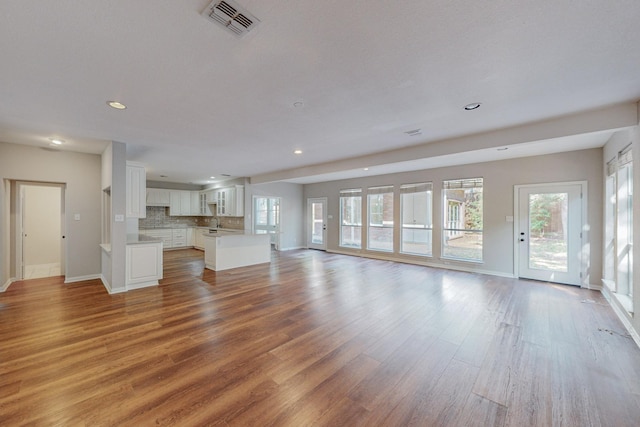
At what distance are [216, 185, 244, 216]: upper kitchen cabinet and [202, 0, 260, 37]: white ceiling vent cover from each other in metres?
7.03

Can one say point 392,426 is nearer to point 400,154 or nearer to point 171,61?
point 171,61

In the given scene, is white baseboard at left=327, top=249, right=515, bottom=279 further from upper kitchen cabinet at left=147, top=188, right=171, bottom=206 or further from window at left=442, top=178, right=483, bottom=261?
→ upper kitchen cabinet at left=147, top=188, right=171, bottom=206

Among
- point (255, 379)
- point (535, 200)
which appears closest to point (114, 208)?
point (255, 379)

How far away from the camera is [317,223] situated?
9.42m

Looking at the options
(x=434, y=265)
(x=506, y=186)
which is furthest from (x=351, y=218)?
(x=506, y=186)

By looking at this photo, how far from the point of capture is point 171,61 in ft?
6.48

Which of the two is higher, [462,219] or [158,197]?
[158,197]

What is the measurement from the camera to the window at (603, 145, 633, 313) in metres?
3.27

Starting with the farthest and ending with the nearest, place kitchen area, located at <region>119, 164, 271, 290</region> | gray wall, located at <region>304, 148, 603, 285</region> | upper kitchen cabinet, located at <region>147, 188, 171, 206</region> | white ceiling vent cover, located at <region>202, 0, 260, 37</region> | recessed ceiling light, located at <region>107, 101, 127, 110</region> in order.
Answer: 1. upper kitchen cabinet, located at <region>147, 188, 171, 206</region>
2. kitchen area, located at <region>119, 164, 271, 290</region>
3. gray wall, located at <region>304, 148, 603, 285</region>
4. recessed ceiling light, located at <region>107, 101, 127, 110</region>
5. white ceiling vent cover, located at <region>202, 0, 260, 37</region>

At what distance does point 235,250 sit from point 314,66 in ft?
16.6

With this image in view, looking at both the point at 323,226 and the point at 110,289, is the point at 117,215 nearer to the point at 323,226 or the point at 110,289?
the point at 110,289

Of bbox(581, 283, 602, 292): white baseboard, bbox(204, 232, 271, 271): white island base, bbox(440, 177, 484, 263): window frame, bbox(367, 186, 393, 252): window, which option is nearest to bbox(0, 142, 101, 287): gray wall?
bbox(204, 232, 271, 271): white island base

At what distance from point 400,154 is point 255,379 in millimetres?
4096

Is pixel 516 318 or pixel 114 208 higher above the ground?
pixel 114 208
